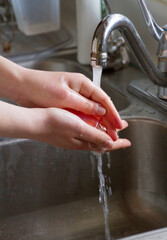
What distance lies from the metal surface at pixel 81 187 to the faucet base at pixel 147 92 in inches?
0.6

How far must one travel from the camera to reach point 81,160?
905 millimetres

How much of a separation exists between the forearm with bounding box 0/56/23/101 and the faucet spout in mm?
152

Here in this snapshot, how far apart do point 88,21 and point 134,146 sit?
41 cm

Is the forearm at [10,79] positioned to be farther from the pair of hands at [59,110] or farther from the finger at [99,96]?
the finger at [99,96]

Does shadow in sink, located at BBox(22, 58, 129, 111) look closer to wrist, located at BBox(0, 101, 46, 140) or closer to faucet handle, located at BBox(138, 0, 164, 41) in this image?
faucet handle, located at BBox(138, 0, 164, 41)

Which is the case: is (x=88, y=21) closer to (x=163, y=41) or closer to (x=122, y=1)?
(x=122, y=1)

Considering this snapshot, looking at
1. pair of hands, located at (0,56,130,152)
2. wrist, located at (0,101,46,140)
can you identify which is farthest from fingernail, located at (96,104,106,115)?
wrist, located at (0,101,46,140)

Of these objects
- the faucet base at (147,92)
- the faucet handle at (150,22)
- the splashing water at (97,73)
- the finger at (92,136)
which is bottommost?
the faucet base at (147,92)

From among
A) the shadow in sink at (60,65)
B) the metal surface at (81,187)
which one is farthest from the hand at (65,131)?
the shadow in sink at (60,65)

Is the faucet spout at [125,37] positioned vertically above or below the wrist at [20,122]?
above

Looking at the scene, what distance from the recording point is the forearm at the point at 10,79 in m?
0.79

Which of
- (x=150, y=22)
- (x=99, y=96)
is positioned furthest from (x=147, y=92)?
(x=99, y=96)

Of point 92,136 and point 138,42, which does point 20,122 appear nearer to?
point 92,136

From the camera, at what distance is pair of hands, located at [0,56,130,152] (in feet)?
2.10
